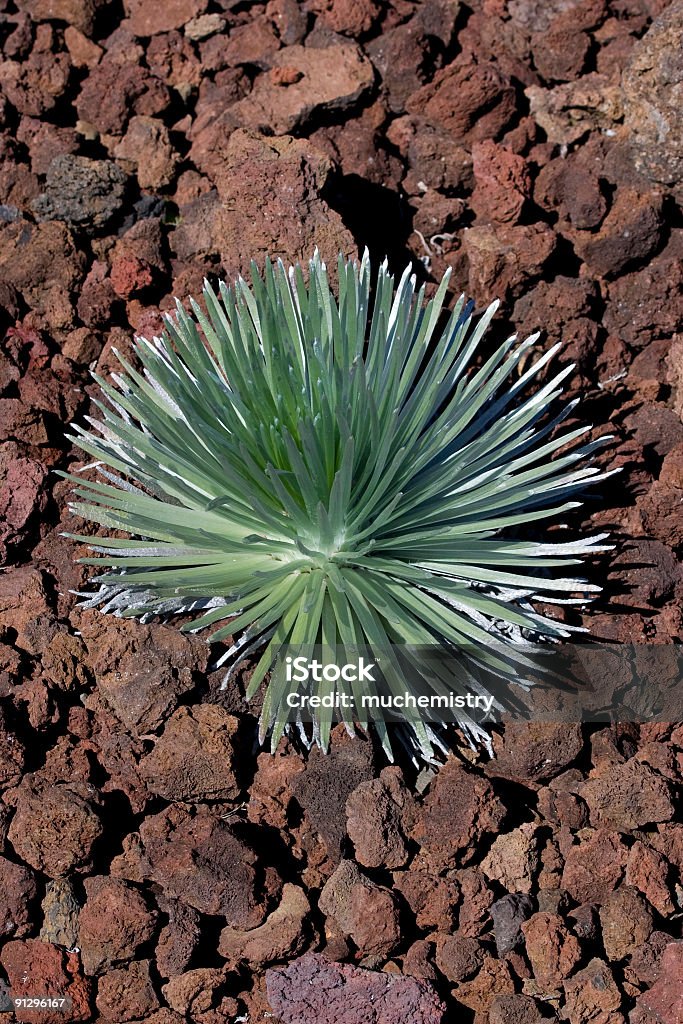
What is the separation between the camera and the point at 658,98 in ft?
9.20

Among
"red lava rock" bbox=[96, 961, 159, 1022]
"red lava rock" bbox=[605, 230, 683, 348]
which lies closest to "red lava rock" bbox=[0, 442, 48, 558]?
"red lava rock" bbox=[96, 961, 159, 1022]

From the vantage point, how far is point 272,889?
199cm

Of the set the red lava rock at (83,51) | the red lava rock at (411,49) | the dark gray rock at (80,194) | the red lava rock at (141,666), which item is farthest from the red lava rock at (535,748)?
the red lava rock at (83,51)

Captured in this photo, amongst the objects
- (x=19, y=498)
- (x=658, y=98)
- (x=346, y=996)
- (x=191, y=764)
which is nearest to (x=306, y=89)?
(x=658, y=98)

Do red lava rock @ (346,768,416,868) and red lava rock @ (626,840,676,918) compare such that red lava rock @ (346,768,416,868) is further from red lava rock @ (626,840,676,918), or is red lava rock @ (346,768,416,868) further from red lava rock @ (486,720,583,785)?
red lava rock @ (626,840,676,918)

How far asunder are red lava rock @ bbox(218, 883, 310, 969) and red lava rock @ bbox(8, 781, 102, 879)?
31cm

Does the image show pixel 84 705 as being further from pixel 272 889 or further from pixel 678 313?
pixel 678 313

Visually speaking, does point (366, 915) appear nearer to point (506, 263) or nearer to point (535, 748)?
point (535, 748)

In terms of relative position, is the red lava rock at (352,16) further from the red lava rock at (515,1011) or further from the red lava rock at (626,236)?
the red lava rock at (515,1011)

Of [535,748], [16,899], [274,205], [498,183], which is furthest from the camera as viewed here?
[498,183]

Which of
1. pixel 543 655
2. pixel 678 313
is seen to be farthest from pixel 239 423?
pixel 678 313

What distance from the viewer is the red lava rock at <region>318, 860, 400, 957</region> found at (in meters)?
1.92

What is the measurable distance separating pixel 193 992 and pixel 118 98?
2.45m

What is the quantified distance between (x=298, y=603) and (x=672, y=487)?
3.29 ft
